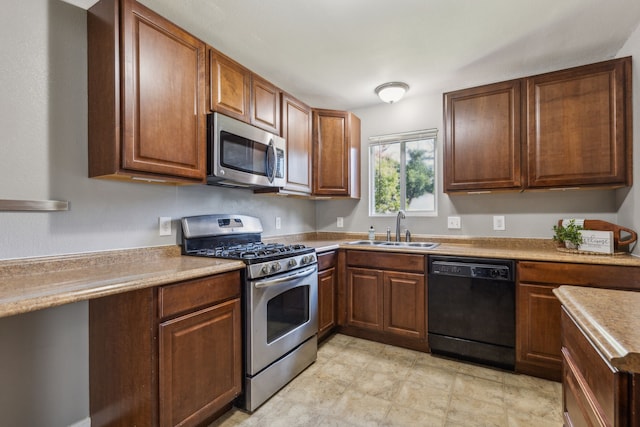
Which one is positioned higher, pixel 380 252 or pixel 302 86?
pixel 302 86

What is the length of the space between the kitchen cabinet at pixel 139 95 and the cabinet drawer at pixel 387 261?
1.56 m

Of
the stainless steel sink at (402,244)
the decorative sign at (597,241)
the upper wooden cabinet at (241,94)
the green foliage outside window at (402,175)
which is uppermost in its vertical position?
the upper wooden cabinet at (241,94)

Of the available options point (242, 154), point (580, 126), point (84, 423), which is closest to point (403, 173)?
point (580, 126)

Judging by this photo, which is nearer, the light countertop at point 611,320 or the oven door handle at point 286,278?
the light countertop at point 611,320

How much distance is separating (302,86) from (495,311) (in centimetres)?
247

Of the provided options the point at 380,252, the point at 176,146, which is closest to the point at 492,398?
the point at 380,252

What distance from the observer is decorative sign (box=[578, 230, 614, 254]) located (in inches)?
79.0

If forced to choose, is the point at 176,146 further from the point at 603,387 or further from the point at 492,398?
the point at 492,398

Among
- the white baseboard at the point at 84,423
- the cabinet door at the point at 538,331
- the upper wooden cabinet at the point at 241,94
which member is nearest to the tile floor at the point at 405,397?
the cabinet door at the point at 538,331

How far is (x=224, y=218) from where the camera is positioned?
7.63 ft

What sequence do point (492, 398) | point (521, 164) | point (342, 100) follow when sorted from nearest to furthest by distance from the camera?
point (492, 398) → point (521, 164) → point (342, 100)

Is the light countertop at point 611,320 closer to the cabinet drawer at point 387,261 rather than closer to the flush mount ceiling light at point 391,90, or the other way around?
the cabinet drawer at point 387,261

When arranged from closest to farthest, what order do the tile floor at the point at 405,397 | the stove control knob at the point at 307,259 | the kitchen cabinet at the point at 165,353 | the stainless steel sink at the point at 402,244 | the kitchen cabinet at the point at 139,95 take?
1. the kitchen cabinet at the point at 165,353
2. the kitchen cabinet at the point at 139,95
3. the tile floor at the point at 405,397
4. the stove control knob at the point at 307,259
5. the stainless steel sink at the point at 402,244

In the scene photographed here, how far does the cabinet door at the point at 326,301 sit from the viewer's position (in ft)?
8.22
